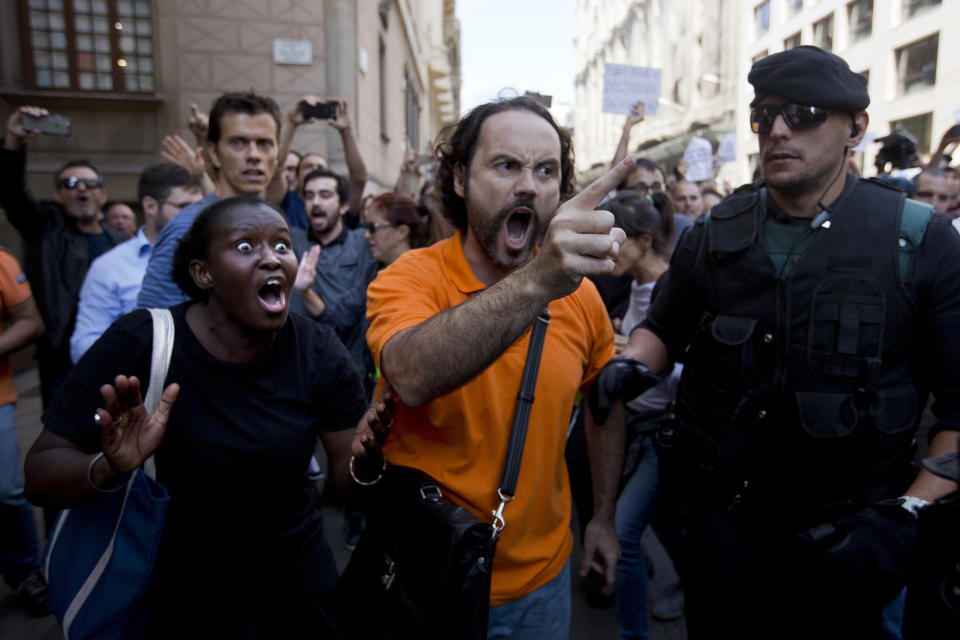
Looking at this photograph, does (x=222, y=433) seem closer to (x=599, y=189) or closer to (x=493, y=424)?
(x=493, y=424)

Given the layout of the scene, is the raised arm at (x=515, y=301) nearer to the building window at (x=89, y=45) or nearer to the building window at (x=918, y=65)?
the building window at (x=89, y=45)

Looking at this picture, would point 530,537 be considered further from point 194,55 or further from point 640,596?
point 194,55

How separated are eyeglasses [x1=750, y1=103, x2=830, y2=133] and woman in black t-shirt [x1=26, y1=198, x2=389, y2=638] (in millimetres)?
1643

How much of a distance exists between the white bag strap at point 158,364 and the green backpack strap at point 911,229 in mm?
2191

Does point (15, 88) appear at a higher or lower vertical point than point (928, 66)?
lower

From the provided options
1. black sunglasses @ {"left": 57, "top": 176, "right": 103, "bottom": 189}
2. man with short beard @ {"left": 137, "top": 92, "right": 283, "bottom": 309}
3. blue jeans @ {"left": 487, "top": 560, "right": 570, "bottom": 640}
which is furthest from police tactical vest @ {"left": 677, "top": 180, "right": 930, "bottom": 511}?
black sunglasses @ {"left": 57, "top": 176, "right": 103, "bottom": 189}

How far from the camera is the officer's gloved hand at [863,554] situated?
162 cm

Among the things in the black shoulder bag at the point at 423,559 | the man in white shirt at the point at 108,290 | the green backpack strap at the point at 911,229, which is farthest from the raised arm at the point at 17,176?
the green backpack strap at the point at 911,229

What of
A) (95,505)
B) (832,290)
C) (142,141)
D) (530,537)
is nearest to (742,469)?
(832,290)

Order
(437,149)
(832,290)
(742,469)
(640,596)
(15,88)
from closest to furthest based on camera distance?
(832,290), (742,469), (437,149), (640,596), (15,88)

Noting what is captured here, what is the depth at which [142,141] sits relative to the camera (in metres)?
8.98

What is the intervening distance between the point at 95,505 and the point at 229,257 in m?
0.81

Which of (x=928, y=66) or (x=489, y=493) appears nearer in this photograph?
(x=489, y=493)

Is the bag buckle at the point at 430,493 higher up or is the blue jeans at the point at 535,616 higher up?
the bag buckle at the point at 430,493
